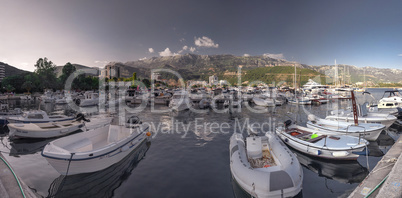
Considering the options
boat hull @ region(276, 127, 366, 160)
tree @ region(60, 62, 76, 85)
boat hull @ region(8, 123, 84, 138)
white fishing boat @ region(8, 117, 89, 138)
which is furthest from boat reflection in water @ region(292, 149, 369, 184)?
tree @ region(60, 62, 76, 85)

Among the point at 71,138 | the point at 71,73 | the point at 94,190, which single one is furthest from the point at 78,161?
the point at 71,73

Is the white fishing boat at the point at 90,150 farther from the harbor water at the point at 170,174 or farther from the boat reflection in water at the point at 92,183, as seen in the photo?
the harbor water at the point at 170,174

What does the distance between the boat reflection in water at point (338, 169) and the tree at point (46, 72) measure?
338 feet

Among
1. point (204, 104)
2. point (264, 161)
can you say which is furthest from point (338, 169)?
point (204, 104)

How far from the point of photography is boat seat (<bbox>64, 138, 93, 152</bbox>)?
924 cm

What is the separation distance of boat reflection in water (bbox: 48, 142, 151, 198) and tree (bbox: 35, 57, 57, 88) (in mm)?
93974

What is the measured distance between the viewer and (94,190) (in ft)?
24.4

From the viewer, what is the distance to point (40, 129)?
14.3 m

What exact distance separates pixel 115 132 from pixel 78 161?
400cm

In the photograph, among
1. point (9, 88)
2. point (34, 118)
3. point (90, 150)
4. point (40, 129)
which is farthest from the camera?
point (9, 88)

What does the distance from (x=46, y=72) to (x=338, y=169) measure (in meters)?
107

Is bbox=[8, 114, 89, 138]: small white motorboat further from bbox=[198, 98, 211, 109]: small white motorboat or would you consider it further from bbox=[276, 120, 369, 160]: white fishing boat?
bbox=[198, 98, 211, 109]: small white motorboat

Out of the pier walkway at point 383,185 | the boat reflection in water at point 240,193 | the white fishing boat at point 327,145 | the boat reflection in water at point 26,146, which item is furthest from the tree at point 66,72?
the pier walkway at point 383,185

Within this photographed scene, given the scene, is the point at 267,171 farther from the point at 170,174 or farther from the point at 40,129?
the point at 40,129
